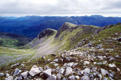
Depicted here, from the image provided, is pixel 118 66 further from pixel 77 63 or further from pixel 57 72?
pixel 57 72

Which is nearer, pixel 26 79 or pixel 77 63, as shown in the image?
pixel 26 79

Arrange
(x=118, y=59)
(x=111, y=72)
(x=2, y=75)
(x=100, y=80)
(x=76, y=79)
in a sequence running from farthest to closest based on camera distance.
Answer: (x=118, y=59) → (x=2, y=75) → (x=111, y=72) → (x=76, y=79) → (x=100, y=80)

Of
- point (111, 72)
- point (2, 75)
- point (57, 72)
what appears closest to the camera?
point (111, 72)

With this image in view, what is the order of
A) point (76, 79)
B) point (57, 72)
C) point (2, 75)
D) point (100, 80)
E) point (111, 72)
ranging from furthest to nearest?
point (2, 75), point (57, 72), point (111, 72), point (76, 79), point (100, 80)

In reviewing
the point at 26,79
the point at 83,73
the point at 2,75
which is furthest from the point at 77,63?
the point at 2,75

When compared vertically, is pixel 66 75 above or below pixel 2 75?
above

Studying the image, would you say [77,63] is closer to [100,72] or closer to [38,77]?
[100,72]

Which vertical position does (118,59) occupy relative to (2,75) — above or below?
above

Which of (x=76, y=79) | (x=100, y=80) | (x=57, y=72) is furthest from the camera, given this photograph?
(x=57, y=72)

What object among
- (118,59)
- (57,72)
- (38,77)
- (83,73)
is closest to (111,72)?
(83,73)
